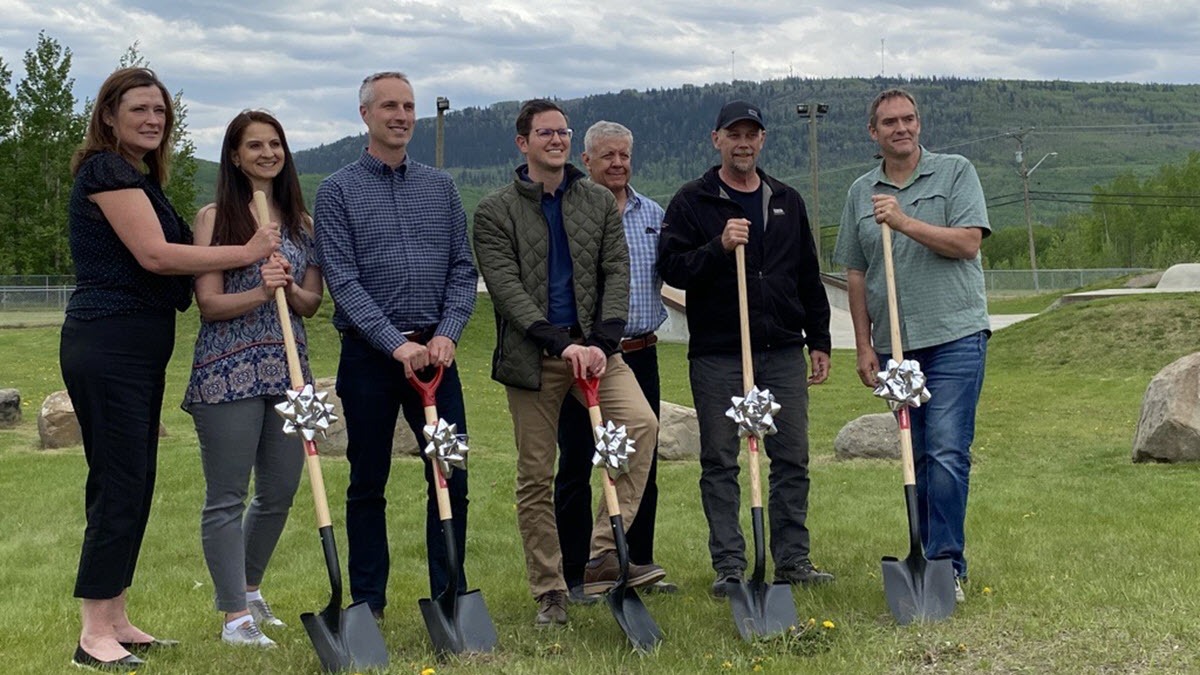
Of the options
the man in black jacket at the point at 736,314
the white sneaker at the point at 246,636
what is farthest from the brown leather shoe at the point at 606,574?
the white sneaker at the point at 246,636

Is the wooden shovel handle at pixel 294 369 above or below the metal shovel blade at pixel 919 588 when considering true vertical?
above

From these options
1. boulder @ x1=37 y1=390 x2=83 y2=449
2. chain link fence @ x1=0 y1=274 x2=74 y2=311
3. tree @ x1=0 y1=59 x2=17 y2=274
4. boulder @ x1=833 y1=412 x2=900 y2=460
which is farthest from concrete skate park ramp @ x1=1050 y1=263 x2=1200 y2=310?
tree @ x1=0 y1=59 x2=17 y2=274

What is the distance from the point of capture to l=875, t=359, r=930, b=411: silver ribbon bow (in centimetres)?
592

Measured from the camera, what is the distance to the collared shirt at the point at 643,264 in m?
6.73

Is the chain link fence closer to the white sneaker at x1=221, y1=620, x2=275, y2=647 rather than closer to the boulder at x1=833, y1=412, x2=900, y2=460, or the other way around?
the boulder at x1=833, y1=412, x2=900, y2=460

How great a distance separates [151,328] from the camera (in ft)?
17.6

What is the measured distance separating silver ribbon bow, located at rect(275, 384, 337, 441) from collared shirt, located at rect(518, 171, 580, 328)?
1.26m

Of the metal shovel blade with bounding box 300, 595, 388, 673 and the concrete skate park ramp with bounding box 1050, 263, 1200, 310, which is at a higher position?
the metal shovel blade with bounding box 300, 595, 388, 673

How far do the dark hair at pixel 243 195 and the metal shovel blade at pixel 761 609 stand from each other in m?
2.57

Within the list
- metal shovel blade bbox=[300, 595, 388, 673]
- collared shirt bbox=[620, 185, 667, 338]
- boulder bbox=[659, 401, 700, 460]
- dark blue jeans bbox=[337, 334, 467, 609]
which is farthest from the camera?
boulder bbox=[659, 401, 700, 460]

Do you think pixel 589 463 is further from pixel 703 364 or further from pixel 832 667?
pixel 832 667

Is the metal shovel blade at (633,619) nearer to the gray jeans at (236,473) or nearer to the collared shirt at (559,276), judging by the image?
the collared shirt at (559,276)

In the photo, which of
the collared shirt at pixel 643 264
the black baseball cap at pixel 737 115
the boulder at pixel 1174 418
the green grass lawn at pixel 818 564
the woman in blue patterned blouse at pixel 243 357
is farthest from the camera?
the boulder at pixel 1174 418

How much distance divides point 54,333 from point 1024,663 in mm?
29826
